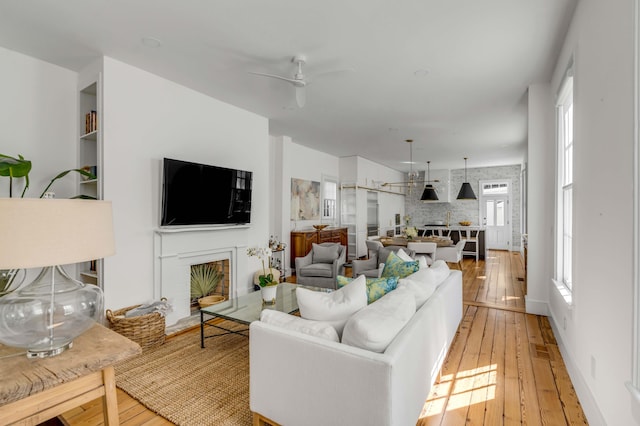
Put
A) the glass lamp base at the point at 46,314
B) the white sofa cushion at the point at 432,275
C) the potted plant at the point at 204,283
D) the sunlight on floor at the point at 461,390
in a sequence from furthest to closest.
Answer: the potted plant at the point at 204,283, the white sofa cushion at the point at 432,275, the sunlight on floor at the point at 461,390, the glass lamp base at the point at 46,314

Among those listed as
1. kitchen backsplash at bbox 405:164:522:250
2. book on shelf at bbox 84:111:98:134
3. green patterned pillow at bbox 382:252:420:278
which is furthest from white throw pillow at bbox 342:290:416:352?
kitchen backsplash at bbox 405:164:522:250

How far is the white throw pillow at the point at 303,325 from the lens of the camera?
5.68ft

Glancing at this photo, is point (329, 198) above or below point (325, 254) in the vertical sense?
above

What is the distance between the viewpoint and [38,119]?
10.2 feet

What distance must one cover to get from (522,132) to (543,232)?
2.97 m

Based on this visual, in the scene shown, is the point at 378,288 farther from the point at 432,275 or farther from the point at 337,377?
the point at 337,377

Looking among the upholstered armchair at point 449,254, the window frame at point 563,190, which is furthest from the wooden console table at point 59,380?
the upholstered armchair at point 449,254

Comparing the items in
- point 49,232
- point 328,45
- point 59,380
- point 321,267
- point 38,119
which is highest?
point 328,45

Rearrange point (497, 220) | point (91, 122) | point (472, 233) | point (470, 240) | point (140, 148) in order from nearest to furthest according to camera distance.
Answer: point (91, 122) < point (140, 148) < point (470, 240) < point (472, 233) < point (497, 220)

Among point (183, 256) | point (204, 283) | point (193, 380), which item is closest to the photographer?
point (193, 380)

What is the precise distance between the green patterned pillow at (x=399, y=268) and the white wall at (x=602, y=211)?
1.26 m

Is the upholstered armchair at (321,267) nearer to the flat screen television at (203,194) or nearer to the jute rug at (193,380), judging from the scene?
the flat screen television at (203,194)

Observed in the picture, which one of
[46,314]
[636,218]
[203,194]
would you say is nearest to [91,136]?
[203,194]

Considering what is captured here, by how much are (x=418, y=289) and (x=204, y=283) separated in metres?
3.01
